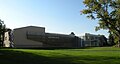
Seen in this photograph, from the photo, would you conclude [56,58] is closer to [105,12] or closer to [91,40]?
[105,12]

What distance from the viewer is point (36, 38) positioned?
3844 inches

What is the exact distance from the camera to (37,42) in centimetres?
9812

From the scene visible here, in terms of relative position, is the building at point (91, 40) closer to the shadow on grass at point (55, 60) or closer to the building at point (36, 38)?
the building at point (36, 38)

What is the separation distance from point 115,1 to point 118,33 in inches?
317

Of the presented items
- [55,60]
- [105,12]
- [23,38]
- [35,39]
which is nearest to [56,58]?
[55,60]

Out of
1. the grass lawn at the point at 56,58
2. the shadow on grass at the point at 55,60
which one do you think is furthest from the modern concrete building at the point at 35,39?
the shadow on grass at the point at 55,60

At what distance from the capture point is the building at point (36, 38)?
304 ft

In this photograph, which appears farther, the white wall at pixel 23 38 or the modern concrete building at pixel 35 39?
the modern concrete building at pixel 35 39

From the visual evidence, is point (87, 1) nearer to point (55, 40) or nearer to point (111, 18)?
point (111, 18)

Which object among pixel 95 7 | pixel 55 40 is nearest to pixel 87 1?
pixel 95 7

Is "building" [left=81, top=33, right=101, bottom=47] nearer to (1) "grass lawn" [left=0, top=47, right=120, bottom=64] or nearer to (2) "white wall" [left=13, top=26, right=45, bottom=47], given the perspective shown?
(2) "white wall" [left=13, top=26, right=45, bottom=47]

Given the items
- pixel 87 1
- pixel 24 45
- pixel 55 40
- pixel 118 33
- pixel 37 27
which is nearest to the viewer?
pixel 87 1

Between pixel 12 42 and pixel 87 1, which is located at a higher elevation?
pixel 87 1

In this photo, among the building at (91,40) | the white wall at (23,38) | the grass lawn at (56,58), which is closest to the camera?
the grass lawn at (56,58)
